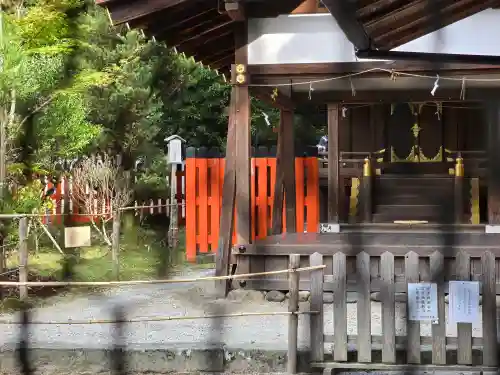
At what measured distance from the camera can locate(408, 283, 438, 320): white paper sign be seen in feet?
17.2

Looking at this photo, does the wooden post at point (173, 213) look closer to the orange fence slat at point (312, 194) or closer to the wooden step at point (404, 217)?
the orange fence slat at point (312, 194)

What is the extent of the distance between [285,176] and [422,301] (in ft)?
20.1

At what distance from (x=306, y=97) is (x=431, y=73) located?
3.29 meters

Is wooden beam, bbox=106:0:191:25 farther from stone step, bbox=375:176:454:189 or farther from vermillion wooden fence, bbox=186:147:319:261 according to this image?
stone step, bbox=375:176:454:189

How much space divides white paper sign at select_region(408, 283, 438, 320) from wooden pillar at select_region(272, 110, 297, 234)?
237 inches

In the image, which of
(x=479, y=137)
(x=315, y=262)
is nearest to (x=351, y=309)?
(x=315, y=262)

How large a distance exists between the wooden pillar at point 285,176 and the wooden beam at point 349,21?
710cm

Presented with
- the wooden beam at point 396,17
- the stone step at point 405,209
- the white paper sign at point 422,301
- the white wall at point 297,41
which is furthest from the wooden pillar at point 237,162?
the stone step at point 405,209

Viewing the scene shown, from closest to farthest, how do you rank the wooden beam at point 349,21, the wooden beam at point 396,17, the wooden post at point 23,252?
the wooden beam at point 349,21, the wooden beam at point 396,17, the wooden post at point 23,252

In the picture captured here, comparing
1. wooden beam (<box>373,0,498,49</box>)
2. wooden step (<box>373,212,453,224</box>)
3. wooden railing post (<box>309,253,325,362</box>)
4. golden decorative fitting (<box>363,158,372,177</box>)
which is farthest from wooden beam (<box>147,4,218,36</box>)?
wooden step (<box>373,212,453,224</box>)

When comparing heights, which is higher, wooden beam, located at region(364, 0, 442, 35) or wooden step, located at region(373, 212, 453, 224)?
wooden beam, located at region(364, 0, 442, 35)

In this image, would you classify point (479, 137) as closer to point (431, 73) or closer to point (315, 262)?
point (431, 73)

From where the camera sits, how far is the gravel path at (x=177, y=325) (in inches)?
249

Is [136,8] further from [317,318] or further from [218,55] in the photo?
[317,318]
